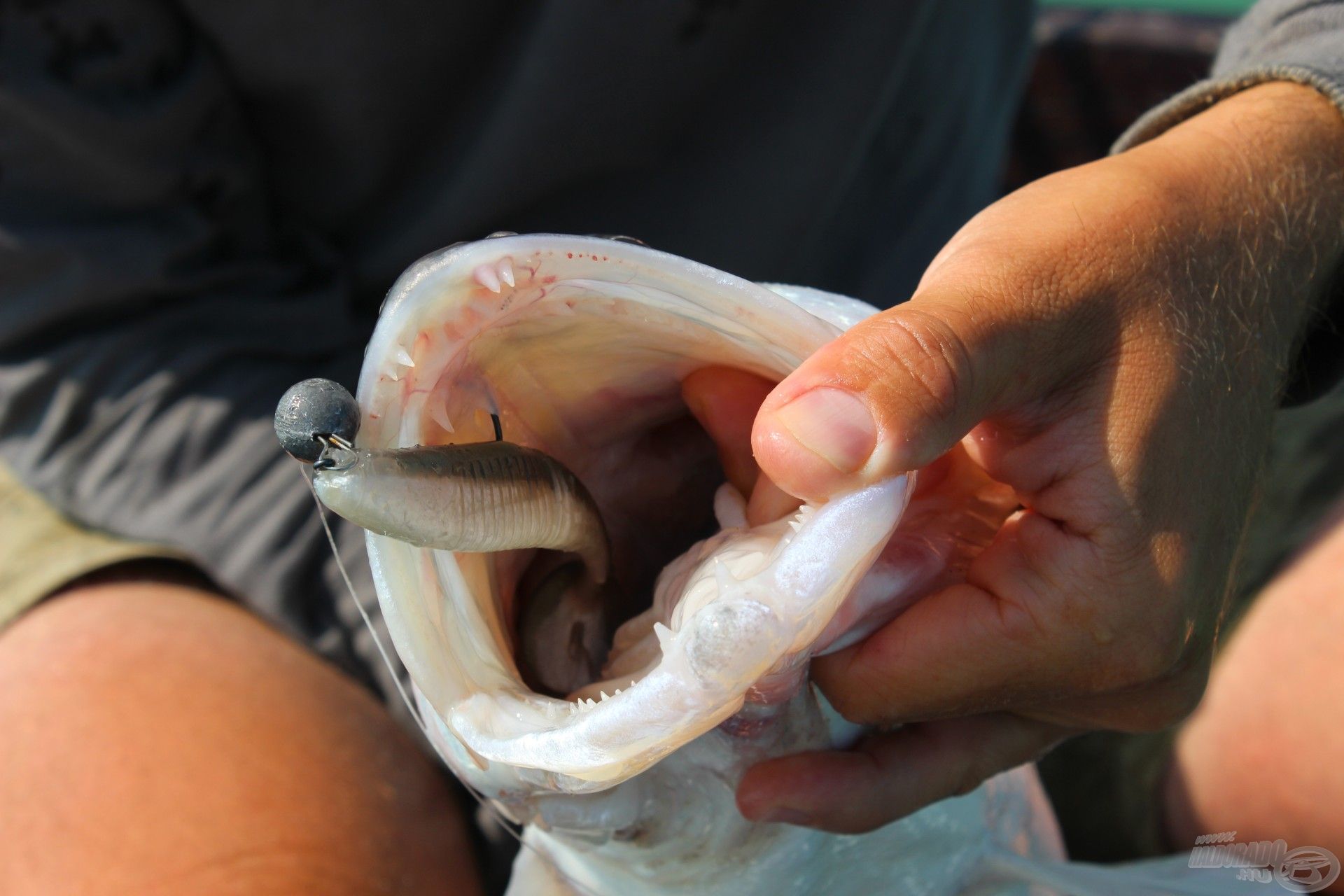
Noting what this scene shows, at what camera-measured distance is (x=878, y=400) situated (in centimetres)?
65

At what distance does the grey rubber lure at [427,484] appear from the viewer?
56cm

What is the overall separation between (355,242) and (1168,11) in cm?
214

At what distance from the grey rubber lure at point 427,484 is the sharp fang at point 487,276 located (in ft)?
0.34

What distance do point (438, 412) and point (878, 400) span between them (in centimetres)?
30

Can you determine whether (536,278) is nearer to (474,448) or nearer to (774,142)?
(474,448)

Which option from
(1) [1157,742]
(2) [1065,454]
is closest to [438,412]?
(2) [1065,454]

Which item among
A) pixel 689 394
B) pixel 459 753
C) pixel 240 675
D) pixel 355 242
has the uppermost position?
pixel 689 394

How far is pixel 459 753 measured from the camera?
783mm

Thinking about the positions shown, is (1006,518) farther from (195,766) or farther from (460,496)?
(195,766)

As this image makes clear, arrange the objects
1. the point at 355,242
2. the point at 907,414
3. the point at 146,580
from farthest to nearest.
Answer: the point at 355,242 → the point at 146,580 → the point at 907,414

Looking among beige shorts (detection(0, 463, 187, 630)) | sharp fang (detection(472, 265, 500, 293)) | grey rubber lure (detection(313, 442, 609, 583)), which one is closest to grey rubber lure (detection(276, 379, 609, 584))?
grey rubber lure (detection(313, 442, 609, 583))

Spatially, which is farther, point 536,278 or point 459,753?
point 459,753

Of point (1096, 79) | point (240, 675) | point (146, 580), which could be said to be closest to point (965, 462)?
point (240, 675)

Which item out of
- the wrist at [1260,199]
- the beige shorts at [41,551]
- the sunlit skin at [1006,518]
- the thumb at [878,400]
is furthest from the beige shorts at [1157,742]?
the beige shorts at [41,551]
